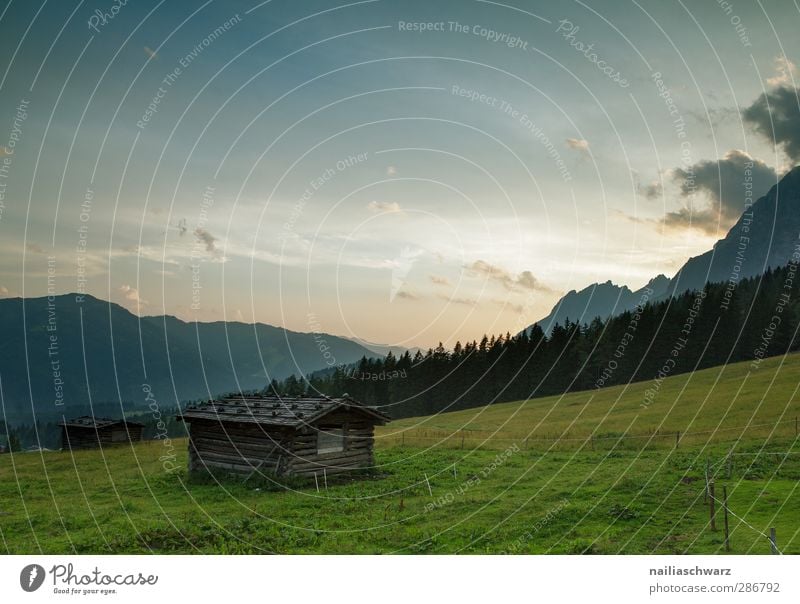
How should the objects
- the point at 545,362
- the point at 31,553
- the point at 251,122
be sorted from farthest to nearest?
the point at 545,362
the point at 251,122
the point at 31,553

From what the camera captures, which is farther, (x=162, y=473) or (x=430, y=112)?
(x=162, y=473)

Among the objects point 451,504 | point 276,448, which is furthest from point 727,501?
point 276,448

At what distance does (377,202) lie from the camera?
27.6 m

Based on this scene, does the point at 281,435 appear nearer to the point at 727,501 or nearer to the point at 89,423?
the point at 727,501

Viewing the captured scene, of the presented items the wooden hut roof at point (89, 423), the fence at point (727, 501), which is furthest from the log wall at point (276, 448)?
the wooden hut roof at point (89, 423)

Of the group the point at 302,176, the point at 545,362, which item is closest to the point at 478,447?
the point at 302,176

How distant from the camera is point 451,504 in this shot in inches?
838

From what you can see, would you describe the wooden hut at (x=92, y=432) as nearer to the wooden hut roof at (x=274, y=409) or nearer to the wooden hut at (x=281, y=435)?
the wooden hut roof at (x=274, y=409)

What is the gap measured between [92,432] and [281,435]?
3485 centimetres

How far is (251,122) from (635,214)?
17.8 metres

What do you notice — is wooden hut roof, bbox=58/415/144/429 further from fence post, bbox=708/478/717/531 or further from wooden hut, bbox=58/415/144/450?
fence post, bbox=708/478/717/531

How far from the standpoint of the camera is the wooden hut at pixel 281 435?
2656 centimetres
